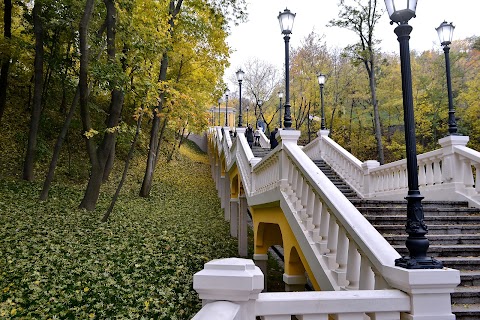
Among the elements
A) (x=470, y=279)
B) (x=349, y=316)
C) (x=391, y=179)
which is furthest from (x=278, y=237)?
(x=349, y=316)

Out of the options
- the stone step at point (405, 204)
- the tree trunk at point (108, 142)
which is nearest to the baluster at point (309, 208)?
the stone step at point (405, 204)

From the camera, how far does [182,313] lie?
7527 millimetres

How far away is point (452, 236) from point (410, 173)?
2906mm

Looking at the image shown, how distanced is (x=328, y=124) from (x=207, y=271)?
117 ft

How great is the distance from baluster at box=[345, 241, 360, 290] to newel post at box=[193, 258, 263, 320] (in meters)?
1.89

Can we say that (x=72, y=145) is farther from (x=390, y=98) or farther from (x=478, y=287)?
(x=390, y=98)

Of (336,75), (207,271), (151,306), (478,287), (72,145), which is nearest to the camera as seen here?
(207,271)

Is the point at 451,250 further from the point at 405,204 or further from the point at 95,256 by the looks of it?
the point at 95,256

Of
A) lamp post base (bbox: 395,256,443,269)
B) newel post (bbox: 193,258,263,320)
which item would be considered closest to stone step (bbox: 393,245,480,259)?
lamp post base (bbox: 395,256,443,269)

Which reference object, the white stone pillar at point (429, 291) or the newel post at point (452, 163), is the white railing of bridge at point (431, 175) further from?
the white stone pillar at point (429, 291)

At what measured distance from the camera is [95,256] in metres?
9.14

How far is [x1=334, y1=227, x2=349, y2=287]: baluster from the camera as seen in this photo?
4.21m

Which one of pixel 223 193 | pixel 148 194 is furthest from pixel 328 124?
pixel 148 194

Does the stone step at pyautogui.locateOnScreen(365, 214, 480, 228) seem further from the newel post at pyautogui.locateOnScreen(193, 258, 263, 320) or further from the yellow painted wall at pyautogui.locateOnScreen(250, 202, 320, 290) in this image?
the newel post at pyautogui.locateOnScreen(193, 258, 263, 320)
